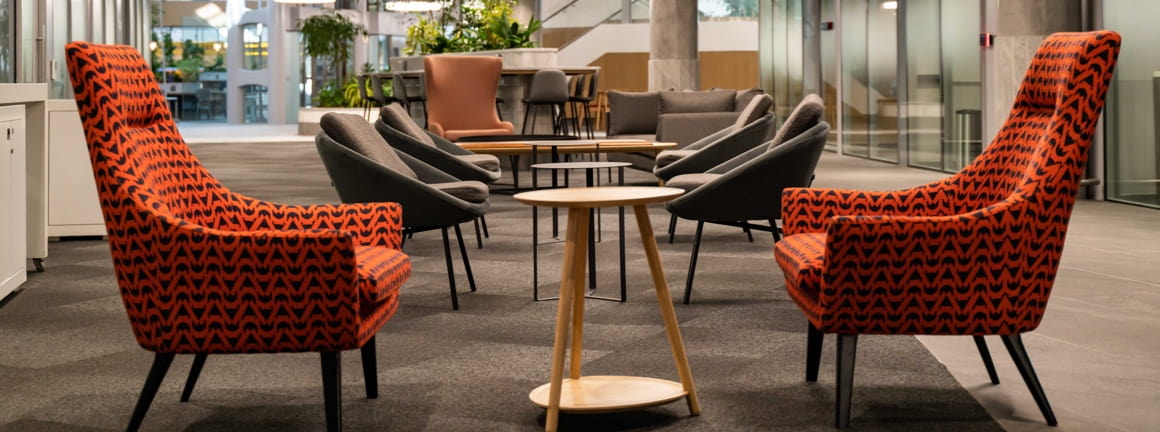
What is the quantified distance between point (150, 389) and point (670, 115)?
7418mm

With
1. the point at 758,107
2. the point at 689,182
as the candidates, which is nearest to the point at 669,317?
the point at 689,182

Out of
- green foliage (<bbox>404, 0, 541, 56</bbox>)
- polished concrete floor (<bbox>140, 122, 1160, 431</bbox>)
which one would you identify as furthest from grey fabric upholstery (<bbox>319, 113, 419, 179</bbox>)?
green foliage (<bbox>404, 0, 541, 56</bbox>)

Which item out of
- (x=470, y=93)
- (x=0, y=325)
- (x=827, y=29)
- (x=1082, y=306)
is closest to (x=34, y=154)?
(x=0, y=325)

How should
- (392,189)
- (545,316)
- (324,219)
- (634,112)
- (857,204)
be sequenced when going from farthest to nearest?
(634,112) < (392,189) < (545,316) < (857,204) < (324,219)

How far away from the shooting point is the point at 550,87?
1204 centimetres

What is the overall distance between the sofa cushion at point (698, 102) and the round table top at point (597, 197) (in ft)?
24.8

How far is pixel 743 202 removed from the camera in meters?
4.70

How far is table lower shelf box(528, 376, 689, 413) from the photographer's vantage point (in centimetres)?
290

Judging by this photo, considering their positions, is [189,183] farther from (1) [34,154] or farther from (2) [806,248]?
(1) [34,154]

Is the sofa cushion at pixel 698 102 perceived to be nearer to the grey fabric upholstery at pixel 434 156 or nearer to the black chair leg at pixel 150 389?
the grey fabric upholstery at pixel 434 156

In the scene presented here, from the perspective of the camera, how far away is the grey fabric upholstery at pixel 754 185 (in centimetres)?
464

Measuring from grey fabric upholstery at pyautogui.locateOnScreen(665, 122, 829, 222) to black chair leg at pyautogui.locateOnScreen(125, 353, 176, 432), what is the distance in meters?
2.27

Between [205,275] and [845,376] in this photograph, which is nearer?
[205,275]

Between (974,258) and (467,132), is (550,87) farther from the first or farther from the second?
(974,258)
